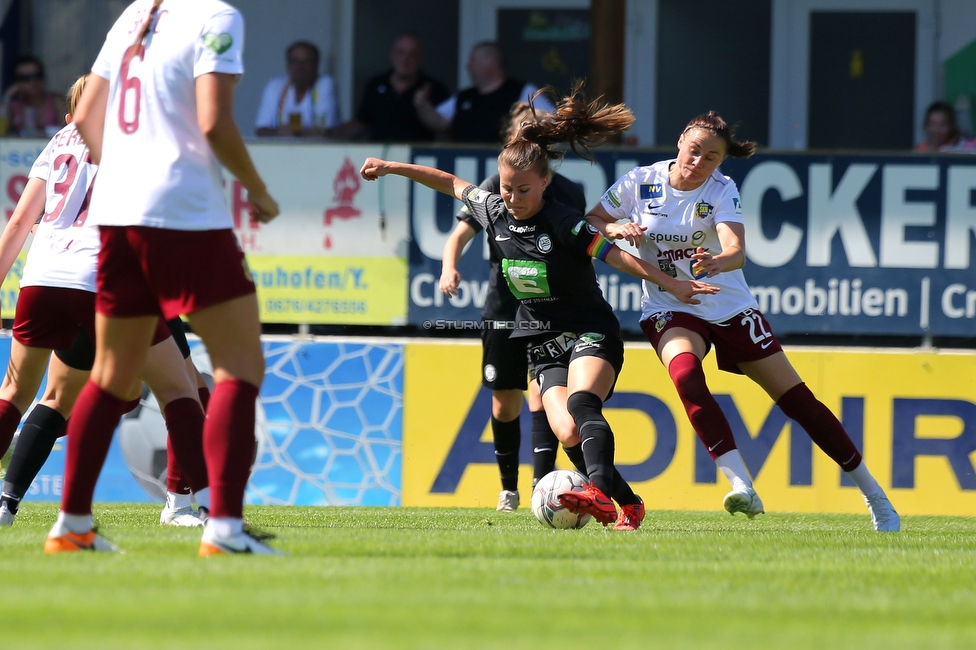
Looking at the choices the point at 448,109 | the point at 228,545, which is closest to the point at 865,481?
the point at 228,545

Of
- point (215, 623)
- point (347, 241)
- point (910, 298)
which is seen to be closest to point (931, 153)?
point (910, 298)

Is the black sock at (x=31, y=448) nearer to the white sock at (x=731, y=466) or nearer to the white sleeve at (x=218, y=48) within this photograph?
the white sleeve at (x=218, y=48)

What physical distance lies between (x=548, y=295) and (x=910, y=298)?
14.3ft

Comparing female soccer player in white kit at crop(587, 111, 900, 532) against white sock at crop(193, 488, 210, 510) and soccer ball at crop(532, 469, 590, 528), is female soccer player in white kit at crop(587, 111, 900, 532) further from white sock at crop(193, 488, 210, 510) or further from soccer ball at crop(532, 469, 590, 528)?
white sock at crop(193, 488, 210, 510)

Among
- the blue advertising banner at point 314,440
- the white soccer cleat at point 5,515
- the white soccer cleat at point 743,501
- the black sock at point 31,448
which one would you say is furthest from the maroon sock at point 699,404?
the blue advertising banner at point 314,440

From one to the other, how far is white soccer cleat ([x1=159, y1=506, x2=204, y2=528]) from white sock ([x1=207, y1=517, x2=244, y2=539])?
1915 millimetres

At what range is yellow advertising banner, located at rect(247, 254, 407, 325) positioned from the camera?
9469 millimetres

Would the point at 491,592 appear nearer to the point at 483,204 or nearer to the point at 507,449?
the point at 483,204

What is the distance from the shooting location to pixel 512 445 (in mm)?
7723

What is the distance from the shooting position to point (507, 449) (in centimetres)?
772

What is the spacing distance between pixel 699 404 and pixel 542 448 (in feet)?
4.61

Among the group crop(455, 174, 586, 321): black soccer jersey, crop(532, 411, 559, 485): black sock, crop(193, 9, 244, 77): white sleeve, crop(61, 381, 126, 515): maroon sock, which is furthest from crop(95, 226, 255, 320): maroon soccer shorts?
crop(532, 411, 559, 485): black sock

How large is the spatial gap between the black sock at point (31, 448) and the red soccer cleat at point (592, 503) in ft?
7.34

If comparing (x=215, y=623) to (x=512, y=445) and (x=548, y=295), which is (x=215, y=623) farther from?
(x=512, y=445)
